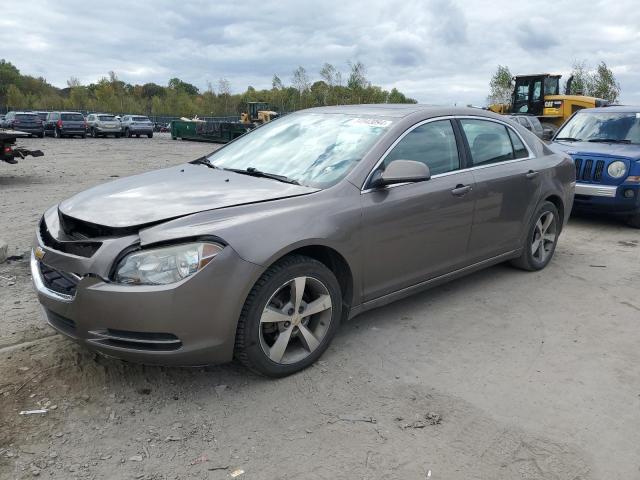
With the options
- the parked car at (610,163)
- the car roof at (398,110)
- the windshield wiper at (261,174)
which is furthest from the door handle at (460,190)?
the parked car at (610,163)

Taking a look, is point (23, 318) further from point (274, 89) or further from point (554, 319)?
point (274, 89)

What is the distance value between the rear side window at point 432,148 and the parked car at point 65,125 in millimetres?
35563

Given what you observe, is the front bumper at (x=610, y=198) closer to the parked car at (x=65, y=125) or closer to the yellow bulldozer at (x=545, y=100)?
the yellow bulldozer at (x=545, y=100)

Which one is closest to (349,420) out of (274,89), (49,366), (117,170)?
(49,366)

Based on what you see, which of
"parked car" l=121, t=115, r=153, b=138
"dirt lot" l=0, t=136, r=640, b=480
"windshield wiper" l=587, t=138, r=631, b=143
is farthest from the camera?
"parked car" l=121, t=115, r=153, b=138

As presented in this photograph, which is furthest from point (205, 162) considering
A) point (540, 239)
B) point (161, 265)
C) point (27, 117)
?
point (27, 117)

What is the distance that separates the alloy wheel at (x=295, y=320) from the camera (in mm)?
3260

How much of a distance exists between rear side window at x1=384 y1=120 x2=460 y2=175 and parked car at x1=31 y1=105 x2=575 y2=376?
0.01 m

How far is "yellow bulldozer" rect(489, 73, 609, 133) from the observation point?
22031 millimetres

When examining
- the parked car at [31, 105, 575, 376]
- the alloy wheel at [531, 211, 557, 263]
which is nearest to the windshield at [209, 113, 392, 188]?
the parked car at [31, 105, 575, 376]

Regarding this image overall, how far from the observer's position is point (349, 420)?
2959 millimetres

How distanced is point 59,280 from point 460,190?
115 inches

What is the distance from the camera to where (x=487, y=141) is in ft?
15.9

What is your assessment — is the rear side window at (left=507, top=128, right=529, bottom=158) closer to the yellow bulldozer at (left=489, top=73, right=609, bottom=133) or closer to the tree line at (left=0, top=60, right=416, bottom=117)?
the yellow bulldozer at (left=489, top=73, right=609, bottom=133)
